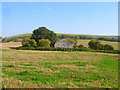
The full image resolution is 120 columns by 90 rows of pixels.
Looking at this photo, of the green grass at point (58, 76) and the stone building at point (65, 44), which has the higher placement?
the stone building at point (65, 44)

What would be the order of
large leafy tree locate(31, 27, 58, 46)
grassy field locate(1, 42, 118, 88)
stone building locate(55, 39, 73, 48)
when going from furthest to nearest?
large leafy tree locate(31, 27, 58, 46) < stone building locate(55, 39, 73, 48) < grassy field locate(1, 42, 118, 88)

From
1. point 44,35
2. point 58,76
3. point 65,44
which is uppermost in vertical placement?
point 44,35

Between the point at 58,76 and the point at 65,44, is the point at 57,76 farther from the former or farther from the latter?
the point at 65,44

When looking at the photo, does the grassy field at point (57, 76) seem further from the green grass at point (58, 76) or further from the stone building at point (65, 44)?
the stone building at point (65, 44)

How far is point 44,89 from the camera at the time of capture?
17.4 feet

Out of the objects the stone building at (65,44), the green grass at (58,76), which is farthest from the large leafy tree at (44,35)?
the green grass at (58,76)

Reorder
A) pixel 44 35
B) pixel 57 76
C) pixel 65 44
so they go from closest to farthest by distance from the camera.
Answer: pixel 57 76, pixel 65 44, pixel 44 35

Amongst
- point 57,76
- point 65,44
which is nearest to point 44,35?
point 65,44

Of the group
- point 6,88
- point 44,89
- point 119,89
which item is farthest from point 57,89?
point 119,89

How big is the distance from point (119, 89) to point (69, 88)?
Result: 245 centimetres

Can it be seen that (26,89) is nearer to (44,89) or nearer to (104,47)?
(44,89)

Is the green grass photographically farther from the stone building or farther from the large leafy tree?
the large leafy tree

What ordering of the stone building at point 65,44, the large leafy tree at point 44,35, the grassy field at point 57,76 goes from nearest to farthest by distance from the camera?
the grassy field at point 57,76 → the stone building at point 65,44 → the large leafy tree at point 44,35

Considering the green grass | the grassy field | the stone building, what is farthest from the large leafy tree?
the green grass
